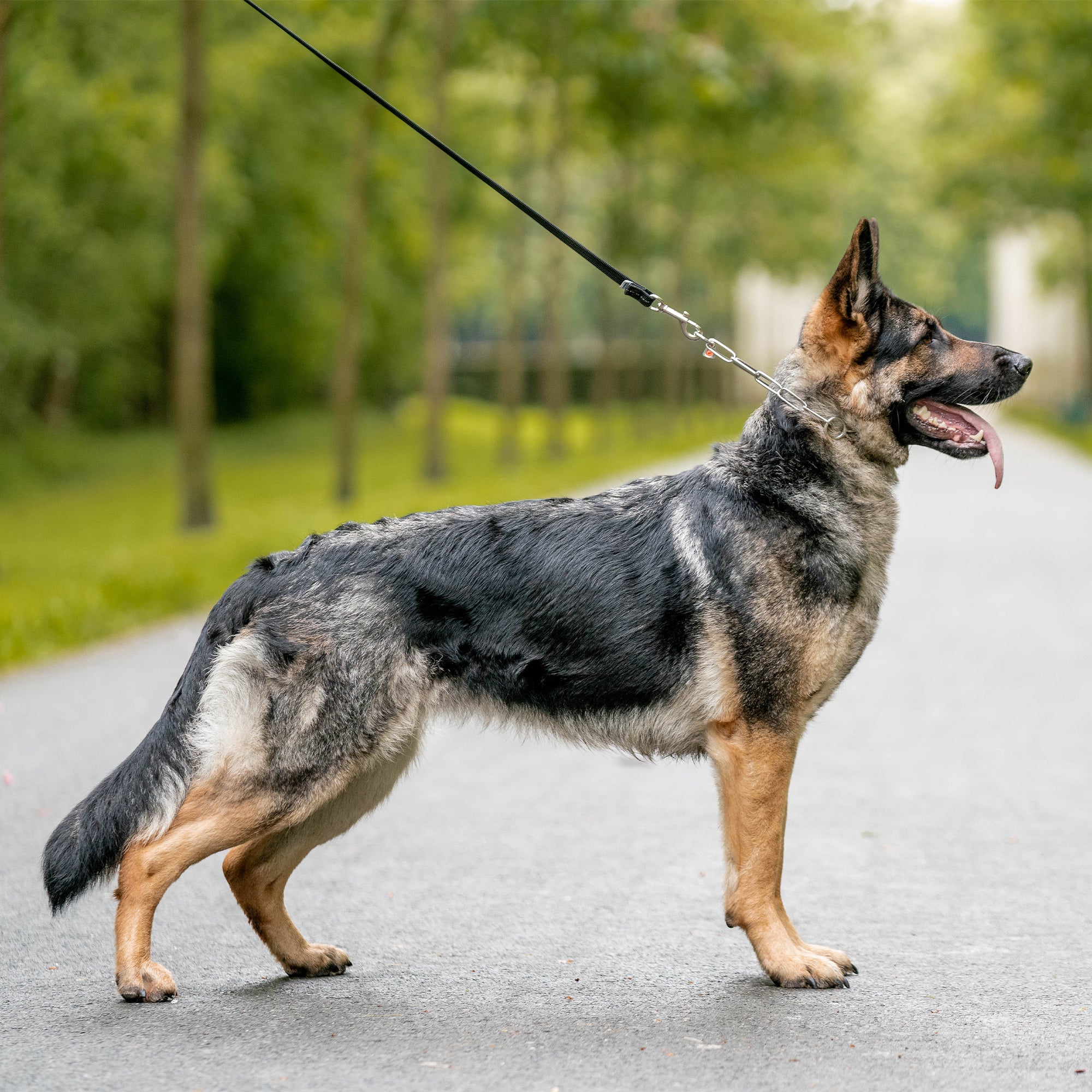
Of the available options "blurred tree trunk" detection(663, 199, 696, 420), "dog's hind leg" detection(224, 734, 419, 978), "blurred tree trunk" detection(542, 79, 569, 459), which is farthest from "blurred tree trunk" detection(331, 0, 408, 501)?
"blurred tree trunk" detection(663, 199, 696, 420)

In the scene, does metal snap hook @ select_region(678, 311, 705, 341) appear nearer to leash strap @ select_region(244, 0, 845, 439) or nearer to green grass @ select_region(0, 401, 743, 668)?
leash strap @ select_region(244, 0, 845, 439)

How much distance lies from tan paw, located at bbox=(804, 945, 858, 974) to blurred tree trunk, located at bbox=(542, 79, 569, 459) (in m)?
26.2

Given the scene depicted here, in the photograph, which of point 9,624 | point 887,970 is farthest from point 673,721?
point 9,624

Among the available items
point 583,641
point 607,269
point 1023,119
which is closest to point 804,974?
point 583,641

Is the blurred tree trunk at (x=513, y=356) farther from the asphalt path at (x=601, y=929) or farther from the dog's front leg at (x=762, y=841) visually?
the dog's front leg at (x=762, y=841)

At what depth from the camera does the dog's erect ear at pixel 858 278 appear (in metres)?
4.47

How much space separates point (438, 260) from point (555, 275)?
7362mm

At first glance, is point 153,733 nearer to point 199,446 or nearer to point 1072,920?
point 1072,920

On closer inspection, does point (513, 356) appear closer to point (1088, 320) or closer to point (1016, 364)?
point (1088, 320)

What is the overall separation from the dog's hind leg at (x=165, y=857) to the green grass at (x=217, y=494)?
250 inches

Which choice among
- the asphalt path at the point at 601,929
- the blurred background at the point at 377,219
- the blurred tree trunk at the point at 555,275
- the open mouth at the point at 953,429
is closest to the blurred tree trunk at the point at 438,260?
the blurred background at the point at 377,219

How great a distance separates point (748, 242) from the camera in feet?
171

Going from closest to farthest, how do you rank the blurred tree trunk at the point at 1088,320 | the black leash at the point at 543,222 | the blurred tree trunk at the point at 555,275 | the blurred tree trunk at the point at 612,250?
the black leash at the point at 543,222 < the blurred tree trunk at the point at 555,275 < the blurred tree trunk at the point at 612,250 < the blurred tree trunk at the point at 1088,320

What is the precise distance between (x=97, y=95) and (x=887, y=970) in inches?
784
